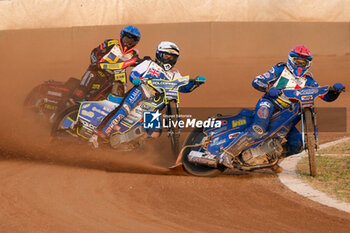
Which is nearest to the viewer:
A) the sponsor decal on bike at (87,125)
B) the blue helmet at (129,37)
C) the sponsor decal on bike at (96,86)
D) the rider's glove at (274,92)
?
the rider's glove at (274,92)

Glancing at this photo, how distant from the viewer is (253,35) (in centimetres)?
2438

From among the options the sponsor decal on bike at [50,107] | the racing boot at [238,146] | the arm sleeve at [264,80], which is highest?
the arm sleeve at [264,80]

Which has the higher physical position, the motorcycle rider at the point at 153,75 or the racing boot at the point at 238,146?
the motorcycle rider at the point at 153,75

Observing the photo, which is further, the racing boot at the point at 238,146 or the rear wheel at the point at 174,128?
the rear wheel at the point at 174,128

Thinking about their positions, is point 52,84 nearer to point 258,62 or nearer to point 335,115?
point 335,115

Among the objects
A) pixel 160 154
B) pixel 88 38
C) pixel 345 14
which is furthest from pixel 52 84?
pixel 345 14

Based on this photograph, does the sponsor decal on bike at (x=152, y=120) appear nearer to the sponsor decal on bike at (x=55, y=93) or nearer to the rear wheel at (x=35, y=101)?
the sponsor decal on bike at (x=55, y=93)

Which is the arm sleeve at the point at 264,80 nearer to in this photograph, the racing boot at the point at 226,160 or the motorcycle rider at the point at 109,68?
the racing boot at the point at 226,160

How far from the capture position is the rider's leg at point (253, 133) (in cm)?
943

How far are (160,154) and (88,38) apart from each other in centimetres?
1402

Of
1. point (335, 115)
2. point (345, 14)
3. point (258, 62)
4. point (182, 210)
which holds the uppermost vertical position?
point (345, 14)

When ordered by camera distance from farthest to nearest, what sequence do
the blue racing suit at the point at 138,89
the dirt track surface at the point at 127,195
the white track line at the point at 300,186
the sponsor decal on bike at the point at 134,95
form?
the sponsor decal on bike at the point at 134,95
the blue racing suit at the point at 138,89
the white track line at the point at 300,186
the dirt track surface at the point at 127,195

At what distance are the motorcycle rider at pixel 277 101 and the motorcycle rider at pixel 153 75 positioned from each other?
1562 mm

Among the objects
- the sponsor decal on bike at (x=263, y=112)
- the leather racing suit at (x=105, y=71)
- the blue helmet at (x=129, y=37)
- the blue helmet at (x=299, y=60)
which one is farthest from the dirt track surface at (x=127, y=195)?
the blue helmet at (x=129, y=37)
